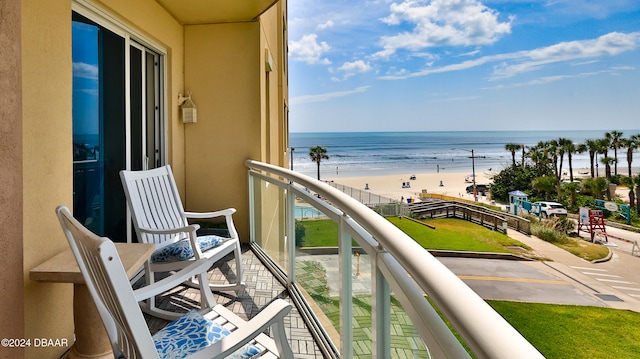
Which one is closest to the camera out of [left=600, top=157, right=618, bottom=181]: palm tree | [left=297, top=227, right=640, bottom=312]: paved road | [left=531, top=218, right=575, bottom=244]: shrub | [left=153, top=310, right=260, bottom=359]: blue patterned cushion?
[left=153, top=310, right=260, bottom=359]: blue patterned cushion

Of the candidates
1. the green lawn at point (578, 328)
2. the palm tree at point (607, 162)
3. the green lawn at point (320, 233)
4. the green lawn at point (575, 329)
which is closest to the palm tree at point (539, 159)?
the palm tree at point (607, 162)

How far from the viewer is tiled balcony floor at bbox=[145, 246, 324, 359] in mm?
2215

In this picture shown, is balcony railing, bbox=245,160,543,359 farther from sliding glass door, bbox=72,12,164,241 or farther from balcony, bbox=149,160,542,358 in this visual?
sliding glass door, bbox=72,12,164,241

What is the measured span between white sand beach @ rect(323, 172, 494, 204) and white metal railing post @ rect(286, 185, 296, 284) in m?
31.8

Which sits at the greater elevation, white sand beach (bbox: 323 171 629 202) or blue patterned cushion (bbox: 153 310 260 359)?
blue patterned cushion (bbox: 153 310 260 359)

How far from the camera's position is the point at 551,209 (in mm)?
32594

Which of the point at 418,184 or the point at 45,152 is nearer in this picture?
the point at 45,152

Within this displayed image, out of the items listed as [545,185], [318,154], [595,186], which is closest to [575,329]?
[595,186]

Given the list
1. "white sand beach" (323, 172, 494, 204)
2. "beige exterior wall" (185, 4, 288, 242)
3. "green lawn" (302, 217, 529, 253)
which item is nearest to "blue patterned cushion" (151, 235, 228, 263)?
"beige exterior wall" (185, 4, 288, 242)

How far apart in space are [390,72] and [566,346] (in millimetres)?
50280

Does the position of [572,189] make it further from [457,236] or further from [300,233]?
[300,233]

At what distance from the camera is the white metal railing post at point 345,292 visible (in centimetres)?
170

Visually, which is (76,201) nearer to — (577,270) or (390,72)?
(577,270)

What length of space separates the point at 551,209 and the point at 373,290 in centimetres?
3741
